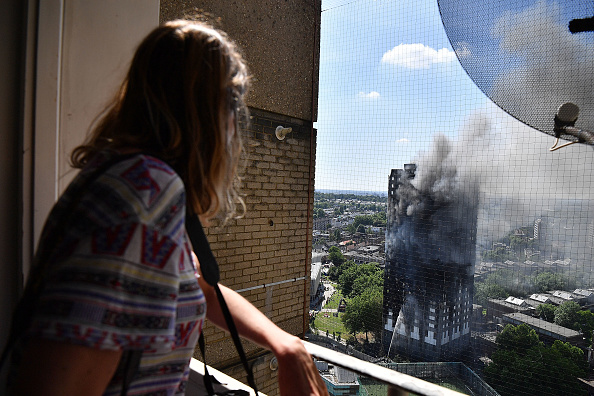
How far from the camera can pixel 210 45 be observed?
0.55 m

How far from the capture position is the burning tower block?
815cm

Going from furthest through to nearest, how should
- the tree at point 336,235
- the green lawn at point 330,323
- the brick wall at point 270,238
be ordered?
the tree at point 336,235
the green lawn at point 330,323
the brick wall at point 270,238

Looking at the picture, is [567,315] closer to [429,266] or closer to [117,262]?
[429,266]

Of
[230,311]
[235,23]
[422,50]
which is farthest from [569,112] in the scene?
[422,50]

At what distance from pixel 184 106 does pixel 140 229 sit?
214 millimetres

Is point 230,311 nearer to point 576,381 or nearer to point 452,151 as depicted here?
point 452,151

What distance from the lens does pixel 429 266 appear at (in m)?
8.55

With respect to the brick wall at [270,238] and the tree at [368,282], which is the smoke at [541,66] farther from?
the tree at [368,282]

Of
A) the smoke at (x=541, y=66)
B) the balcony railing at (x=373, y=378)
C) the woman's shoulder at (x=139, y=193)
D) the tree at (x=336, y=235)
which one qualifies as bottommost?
the tree at (x=336, y=235)

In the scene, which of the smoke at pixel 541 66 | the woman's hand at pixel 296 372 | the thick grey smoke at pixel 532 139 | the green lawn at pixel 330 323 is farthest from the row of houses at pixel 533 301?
the woman's hand at pixel 296 372

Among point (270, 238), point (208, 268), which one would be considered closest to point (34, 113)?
point (208, 268)

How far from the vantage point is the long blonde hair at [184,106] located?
1.73 feet

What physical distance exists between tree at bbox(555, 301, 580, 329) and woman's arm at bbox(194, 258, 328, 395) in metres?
8.26

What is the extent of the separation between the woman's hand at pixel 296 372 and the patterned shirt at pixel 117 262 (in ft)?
0.85
